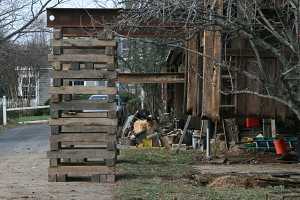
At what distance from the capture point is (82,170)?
13695mm

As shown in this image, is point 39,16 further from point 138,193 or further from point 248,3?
point 248,3

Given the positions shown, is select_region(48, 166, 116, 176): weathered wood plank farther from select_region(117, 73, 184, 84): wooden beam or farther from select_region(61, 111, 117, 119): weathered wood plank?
select_region(117, 73, 184, 84): wooden beam

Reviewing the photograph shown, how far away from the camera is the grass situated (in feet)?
36.2

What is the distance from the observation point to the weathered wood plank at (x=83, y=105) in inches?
538

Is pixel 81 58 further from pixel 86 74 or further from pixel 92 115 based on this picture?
pixel 92 115

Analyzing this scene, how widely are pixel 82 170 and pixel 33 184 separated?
3.56 ft

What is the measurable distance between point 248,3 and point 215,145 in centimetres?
1328

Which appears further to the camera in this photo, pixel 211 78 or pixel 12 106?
pixel 12 106

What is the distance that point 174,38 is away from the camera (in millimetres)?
13148

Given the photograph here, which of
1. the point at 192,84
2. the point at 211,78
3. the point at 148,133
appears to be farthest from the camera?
the point at 148,133

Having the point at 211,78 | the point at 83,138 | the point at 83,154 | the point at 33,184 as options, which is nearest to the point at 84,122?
the point at 83,138

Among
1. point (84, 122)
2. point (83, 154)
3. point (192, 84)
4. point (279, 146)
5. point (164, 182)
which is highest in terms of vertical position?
point (192, 84)

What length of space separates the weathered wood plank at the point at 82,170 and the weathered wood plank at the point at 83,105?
4.07 feet

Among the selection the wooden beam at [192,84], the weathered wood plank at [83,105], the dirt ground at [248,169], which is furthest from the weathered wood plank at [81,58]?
the wooden beam at [192,84]
